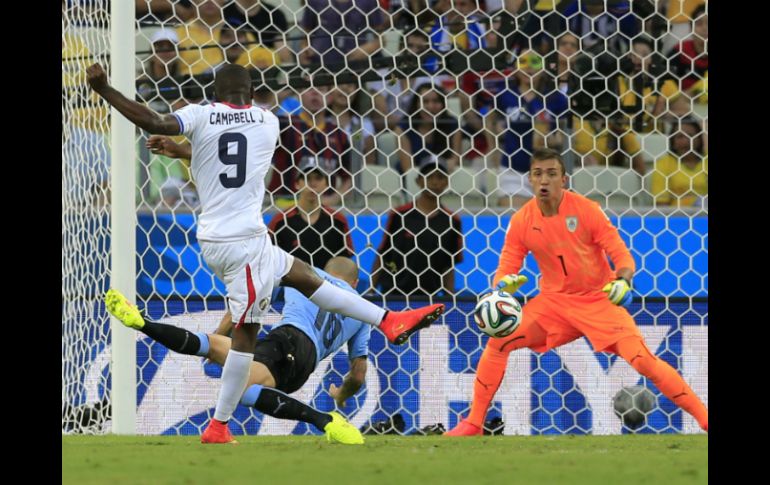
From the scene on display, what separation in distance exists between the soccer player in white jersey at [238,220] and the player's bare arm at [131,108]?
88mm

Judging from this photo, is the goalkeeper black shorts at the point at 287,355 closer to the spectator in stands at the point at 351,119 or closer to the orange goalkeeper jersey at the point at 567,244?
the orange goalkeeper jersey at the point at 567,244

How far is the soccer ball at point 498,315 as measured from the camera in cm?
584

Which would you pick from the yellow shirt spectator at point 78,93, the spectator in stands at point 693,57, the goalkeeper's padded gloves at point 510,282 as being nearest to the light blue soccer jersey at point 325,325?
the goalkeeper's padded gloves at point 510,282

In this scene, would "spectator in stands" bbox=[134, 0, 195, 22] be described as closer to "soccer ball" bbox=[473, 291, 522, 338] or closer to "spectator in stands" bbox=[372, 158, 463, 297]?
"spectator in stands" bbox=[372, 158, 463, 297]

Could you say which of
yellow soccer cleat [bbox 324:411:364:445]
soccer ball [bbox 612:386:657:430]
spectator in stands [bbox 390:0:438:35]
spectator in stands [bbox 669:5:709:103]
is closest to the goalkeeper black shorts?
yellow soccer cleat [bbox 324:411:364:445]

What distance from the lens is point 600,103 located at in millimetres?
7289

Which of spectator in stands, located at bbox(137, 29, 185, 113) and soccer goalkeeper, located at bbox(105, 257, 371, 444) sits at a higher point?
spectator in stands, located at bbox(137, 29, 185, 113)

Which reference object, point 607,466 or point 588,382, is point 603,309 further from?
point 607,466

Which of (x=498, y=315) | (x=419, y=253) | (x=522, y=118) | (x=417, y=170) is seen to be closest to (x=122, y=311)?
(x=498, y=315)

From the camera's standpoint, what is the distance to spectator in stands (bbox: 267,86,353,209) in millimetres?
7242

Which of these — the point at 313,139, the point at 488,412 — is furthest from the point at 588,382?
the point at 313,139

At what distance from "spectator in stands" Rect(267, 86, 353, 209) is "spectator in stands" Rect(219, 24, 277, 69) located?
29 cm

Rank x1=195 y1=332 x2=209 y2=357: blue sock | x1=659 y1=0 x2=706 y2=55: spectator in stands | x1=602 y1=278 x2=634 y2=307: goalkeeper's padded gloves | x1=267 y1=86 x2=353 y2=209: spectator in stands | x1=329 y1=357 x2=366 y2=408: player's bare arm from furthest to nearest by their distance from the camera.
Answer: x1=659 y1=0 x2=706 y2=55: spectator in stands, x1=267 y1=86 x2=353 y2=209: spectator in stands, x1=329 y1=357 x2=366 y2=408: player's bare arm, x1=195 y1=332 x2=209 y2=357: blue sock, x1=602 y1=278 x2=634 y2=307: goalkeeper's padded gloves

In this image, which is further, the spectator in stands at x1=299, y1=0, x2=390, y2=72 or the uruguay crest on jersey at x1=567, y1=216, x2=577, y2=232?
the spectator in stands at x1=299, y1=0, x2=390, y2=72
